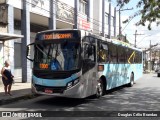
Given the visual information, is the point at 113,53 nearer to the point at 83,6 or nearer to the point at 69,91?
the point at 69,91

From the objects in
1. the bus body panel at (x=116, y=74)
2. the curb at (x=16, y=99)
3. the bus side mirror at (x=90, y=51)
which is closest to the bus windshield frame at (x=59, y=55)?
the bus side mirror at (x=90, y=51)

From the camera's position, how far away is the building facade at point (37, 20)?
1839cm

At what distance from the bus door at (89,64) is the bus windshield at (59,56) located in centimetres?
42

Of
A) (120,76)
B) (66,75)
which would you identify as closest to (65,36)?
(66,75)

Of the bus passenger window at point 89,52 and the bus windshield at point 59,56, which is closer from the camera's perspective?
the bus windshield at point 59,56

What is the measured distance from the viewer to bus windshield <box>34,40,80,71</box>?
→ 10875mm

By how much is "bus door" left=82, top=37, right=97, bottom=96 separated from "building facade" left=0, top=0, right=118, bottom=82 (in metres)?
5.99

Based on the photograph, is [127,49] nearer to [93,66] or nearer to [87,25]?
[93,66]

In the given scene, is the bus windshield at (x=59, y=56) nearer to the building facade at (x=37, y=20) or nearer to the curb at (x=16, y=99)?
the curb at (x=16, y=99)

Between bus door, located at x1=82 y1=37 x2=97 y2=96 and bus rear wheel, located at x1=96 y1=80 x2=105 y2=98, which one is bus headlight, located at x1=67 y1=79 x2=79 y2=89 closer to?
bus door, located at x1=82 y1=37 x2=97 y2=96

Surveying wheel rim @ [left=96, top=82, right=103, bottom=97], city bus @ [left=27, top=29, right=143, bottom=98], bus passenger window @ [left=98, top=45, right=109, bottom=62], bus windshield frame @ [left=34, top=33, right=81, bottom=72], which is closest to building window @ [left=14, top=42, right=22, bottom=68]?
bus passenger window @ [left=98, top=45, right=109, bottom=62]

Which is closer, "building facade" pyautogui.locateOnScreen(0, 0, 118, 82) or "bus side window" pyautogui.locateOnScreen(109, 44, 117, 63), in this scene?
"bus side window" pyautogui.locateOnScreen(109, 44, 117, 63)

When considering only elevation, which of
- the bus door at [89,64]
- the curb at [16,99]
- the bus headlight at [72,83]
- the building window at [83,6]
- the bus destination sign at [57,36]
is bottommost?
the curb at [16,99]

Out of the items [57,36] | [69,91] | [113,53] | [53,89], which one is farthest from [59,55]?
[113,53]
